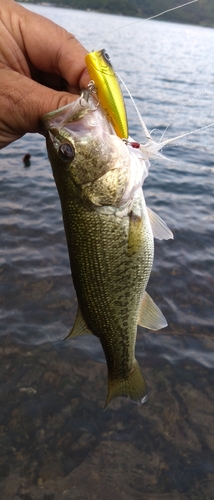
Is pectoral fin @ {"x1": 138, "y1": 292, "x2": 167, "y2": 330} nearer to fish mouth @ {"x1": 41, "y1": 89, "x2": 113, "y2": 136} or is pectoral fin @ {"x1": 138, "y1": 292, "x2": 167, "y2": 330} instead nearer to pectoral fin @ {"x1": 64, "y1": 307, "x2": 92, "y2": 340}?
pectoral fin @ {"x1": 64, "y1": 307, "x2": 92, "y2": 340}

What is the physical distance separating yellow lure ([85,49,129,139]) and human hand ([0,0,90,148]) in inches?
23.8

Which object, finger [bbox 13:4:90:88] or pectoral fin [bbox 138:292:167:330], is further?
finger [bbox 13:4:90:88]

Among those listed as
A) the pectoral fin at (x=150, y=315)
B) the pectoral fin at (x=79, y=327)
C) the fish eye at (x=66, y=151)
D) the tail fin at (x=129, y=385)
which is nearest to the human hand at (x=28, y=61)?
the fish eye at (x=66, y=151)

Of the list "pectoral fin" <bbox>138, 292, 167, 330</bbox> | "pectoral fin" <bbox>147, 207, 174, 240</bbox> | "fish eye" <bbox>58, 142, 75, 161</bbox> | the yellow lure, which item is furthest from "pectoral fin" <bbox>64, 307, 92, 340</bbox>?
the yellow lure

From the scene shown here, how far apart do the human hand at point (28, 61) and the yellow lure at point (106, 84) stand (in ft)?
1.98

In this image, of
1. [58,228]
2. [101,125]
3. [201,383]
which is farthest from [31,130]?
[58,228]

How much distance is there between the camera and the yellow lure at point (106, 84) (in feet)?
6.84

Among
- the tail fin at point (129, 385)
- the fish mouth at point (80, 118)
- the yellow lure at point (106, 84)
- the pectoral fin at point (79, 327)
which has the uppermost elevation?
the yellow lure at point (106, 84)

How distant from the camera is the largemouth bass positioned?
225cm

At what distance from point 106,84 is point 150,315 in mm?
1639

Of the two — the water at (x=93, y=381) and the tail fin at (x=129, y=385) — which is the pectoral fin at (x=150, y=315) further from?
the water at (x=93, y=381)

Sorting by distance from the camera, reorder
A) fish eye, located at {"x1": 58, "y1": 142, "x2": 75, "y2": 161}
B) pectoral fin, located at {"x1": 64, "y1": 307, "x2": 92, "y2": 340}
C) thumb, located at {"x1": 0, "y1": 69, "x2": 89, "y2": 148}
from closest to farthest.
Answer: fish eye, located at {"x1": 58, "y1": 142, "x2": 75, "y2": 161} → thumb, located at {"x1": 0, "y1": 69, "x2": 89, "y2": 148} → pectoral fin, located at {"x1": 64, "y1": 307, "x2": 92, "y2": 340}

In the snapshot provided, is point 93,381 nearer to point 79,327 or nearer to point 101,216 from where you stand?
point 79,327

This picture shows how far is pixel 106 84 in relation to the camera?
2100 mm
